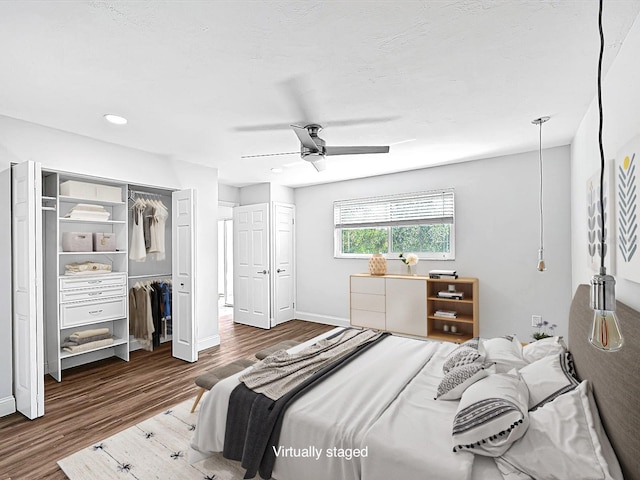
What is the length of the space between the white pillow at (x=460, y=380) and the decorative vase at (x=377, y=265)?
2.95 meters

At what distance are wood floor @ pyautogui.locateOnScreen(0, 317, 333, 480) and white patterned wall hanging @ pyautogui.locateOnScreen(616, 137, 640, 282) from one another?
11.3ft

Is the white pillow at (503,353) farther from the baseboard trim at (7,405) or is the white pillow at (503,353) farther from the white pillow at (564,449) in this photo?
the baseboard trim at (7,405)

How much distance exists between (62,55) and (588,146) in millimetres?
3790

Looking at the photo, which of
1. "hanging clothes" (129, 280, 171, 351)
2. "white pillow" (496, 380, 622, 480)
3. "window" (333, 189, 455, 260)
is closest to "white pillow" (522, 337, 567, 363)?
"white pillow" (496, 380, 622, 480)

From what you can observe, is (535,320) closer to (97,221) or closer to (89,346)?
(89,346)

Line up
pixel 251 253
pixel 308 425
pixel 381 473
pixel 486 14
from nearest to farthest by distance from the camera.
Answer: pixel 381 473, pixel 486 14, pixel 308 425, pixel 251 253

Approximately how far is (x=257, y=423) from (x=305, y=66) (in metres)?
2.16

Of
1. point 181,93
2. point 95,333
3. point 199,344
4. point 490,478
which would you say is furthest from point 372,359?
point 95,333

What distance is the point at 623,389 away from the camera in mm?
1299

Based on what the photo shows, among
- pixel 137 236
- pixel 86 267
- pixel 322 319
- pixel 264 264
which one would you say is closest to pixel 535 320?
pixel 322 319

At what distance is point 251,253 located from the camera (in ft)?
19.3

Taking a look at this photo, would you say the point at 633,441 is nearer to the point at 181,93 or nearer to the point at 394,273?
the point at 181,93

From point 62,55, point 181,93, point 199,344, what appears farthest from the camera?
point 199,344

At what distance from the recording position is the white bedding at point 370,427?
1.49 metres
